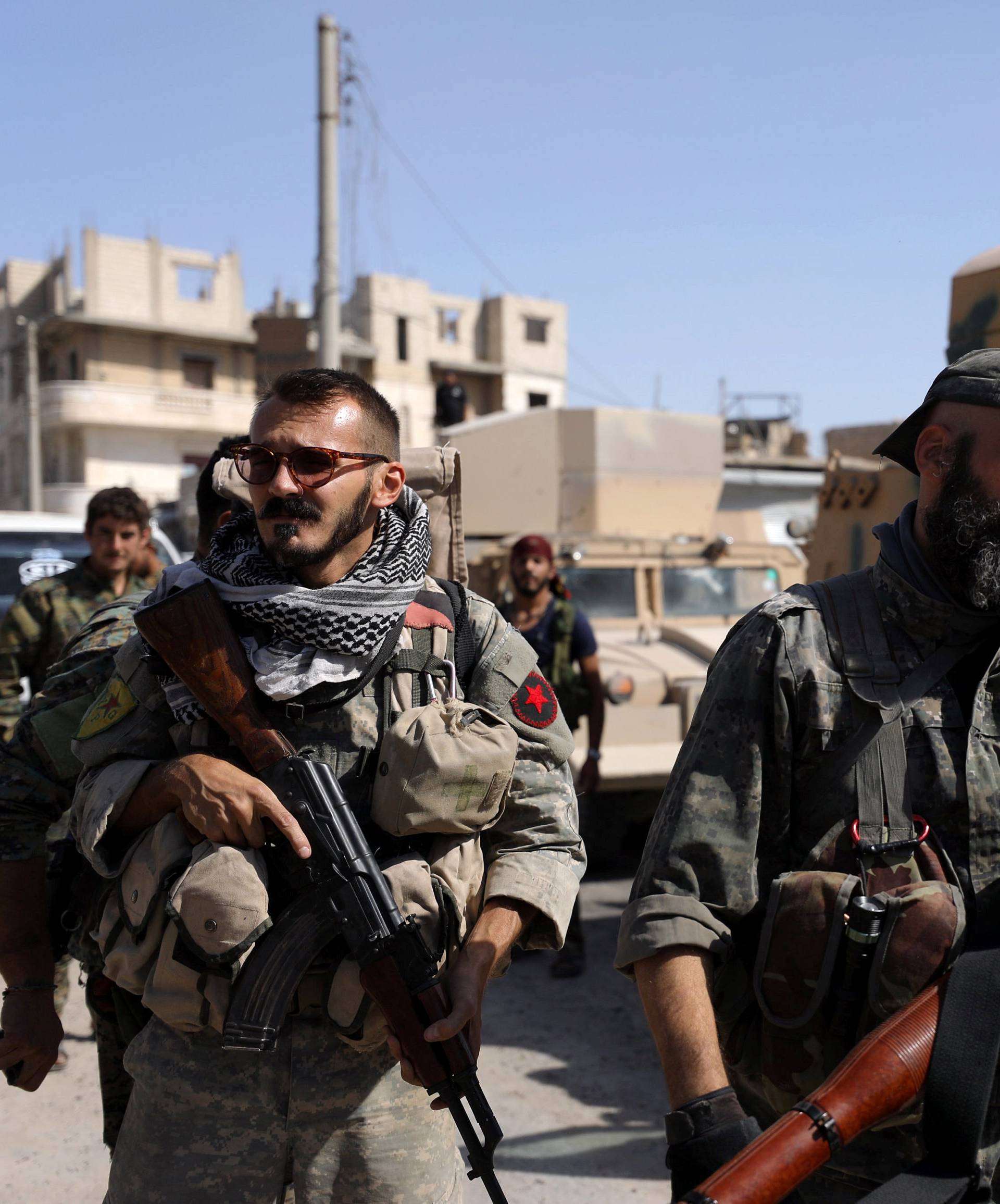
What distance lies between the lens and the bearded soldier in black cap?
5.20 feet

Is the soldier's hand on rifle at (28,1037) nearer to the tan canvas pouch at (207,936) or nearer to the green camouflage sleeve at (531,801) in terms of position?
the tan canvas pouch at (207,936)

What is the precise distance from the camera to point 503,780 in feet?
6.05

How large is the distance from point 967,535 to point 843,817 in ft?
1.40

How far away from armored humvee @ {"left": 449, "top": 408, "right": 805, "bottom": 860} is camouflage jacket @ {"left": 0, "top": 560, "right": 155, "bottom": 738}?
1.74m

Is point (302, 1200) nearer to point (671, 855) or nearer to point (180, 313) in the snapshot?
point (671, 855)

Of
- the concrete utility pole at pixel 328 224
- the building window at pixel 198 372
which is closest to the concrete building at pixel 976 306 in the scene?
the concrete utility pole at pixel 328 224

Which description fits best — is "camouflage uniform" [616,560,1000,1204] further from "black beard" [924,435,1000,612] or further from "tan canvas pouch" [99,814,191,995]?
"tan canvas pouch" [99,814,191,995]

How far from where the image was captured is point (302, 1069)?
1.82 metres

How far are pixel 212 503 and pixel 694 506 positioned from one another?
7.48 m

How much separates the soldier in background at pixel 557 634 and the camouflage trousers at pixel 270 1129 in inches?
133

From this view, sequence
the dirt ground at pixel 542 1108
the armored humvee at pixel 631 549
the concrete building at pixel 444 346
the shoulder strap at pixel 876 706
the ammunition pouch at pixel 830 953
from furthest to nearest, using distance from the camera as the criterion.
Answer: the concrete building at pixel 444 346
the armored humvee at pixel 631 549
the dirt ground at pixel 542 1108
the shoulder strap at pixel 876 706
the ammunition pouch at pixel 830 953

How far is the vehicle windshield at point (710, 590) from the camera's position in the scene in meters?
7.53

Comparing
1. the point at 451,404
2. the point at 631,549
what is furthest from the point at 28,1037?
the point at 451,404

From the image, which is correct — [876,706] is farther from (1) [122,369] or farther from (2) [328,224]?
(1) [122,369]
